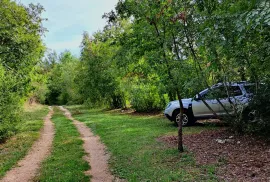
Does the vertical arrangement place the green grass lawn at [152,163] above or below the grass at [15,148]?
below

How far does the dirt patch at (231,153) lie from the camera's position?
529 cm

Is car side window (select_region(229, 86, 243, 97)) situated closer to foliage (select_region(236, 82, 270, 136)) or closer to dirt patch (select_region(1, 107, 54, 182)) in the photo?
foliage (select_region(236, 82, 270, 136))

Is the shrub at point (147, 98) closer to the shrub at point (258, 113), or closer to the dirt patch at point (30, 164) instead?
the dirt patch at point (30, 164)

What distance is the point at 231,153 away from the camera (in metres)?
6.77

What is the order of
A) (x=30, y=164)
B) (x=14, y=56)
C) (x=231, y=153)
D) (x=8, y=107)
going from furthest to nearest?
1. (x=14, y=56)
2. (x=8, y=107)
3. (x=30, y=164)
4. (x=231, y=153)

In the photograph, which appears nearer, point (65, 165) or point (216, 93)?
point (65, 165)

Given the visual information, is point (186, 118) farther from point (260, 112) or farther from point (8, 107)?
point (8, 107)

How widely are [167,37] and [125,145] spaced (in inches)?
153

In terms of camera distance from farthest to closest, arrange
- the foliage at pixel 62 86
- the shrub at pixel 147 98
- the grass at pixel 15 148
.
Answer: the foliage at pixel 62 86
the shrub at pixel 147 98
the grass at pixel 15 148

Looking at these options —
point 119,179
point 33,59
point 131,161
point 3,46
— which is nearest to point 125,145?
point 131,161

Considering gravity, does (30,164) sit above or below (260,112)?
below

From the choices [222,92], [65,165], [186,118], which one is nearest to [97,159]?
[65,165]

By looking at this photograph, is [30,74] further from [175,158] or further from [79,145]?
[175,158]

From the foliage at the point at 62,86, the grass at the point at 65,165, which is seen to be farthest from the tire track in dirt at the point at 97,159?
the foliage at the point at 62,86
